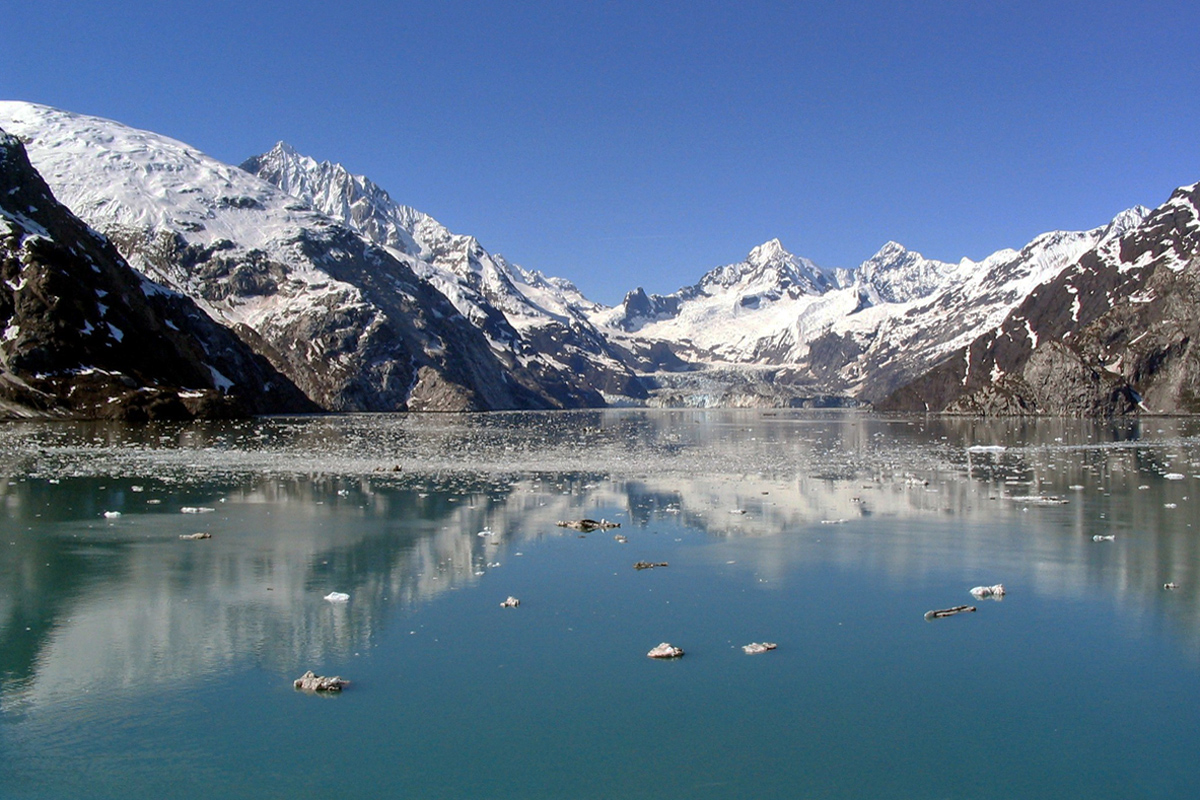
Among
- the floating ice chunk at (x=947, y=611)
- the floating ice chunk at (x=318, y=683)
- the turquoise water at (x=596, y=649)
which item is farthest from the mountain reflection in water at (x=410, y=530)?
the floating ice chunk at (x=947, y=611)

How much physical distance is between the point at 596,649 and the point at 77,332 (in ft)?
487

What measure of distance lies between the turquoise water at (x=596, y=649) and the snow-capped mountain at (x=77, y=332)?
327 feet

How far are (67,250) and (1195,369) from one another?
726ft

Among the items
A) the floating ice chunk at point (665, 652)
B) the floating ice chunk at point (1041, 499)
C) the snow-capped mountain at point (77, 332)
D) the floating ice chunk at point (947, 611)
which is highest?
the snow-capped mountain at point (77, 332)

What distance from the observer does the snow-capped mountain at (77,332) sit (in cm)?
13038

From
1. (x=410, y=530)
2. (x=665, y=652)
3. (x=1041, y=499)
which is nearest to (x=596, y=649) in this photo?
(x=665, y=652)

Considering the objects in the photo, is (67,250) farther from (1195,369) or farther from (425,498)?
(1195,369)

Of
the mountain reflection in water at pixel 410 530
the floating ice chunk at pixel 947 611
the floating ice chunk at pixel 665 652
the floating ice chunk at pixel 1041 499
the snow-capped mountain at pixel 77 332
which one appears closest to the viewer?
the floating ice chunk at pixel 665 652

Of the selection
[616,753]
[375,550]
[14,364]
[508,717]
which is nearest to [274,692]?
[508,717]

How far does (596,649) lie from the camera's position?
19.8 m

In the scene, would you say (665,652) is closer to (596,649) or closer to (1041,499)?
(596,649)

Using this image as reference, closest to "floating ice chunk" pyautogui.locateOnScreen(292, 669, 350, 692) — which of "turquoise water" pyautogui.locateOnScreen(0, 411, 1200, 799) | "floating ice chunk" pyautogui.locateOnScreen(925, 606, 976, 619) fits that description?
"turquoise water" pyautogui.locateOnScreen(0, 411, 1200, 799)

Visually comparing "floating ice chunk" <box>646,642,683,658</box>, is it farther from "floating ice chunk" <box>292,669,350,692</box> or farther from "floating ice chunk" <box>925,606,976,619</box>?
"floating ice chunk" <box>925,606,976,619</box>

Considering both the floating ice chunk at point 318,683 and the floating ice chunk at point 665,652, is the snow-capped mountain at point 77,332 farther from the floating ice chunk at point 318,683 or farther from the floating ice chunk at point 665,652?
the floating ice chunk at point 665,652
